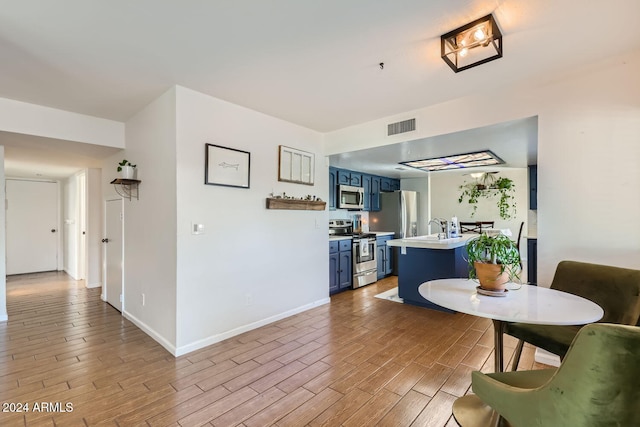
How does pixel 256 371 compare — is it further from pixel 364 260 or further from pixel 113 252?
pixel 364 260

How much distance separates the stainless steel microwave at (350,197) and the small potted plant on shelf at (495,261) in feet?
12.2

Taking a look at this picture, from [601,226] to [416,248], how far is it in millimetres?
2067

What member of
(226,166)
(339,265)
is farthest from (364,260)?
(226,166)

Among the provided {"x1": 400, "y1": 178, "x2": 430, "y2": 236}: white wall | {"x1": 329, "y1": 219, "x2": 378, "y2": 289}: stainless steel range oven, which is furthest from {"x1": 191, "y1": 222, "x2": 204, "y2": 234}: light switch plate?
{"x1": 400, "y1": 178, "x2": 430, "y2": 236}: white wall

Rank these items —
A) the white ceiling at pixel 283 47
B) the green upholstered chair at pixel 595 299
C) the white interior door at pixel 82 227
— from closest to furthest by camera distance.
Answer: the white ceiling at pixel 283 47 → the green upholstered chair at pixel 595 299 → the white interior door at pixel 82 227

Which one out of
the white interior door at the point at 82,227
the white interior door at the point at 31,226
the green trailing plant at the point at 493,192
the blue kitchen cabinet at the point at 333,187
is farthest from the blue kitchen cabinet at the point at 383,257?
the white interior door at the point at 31,226

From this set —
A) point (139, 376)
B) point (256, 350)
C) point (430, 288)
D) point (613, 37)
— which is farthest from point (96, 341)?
point (613, 37)

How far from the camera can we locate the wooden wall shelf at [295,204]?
3.44 metres

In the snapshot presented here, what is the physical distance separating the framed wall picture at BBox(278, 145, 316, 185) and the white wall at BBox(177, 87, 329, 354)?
0.07 m

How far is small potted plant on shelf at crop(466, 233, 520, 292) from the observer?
1.74 m

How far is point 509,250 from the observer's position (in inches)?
69.4

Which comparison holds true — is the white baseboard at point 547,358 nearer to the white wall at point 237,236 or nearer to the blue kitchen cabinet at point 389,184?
the white wall at point 237,236

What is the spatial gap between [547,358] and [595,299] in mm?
855

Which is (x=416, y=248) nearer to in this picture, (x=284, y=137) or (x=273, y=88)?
(x=284, y=137)
